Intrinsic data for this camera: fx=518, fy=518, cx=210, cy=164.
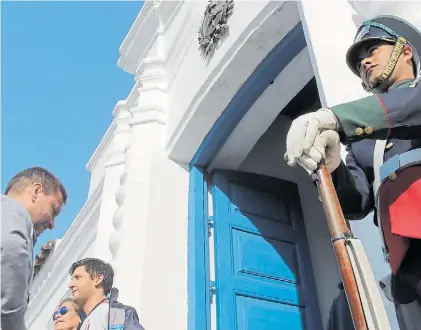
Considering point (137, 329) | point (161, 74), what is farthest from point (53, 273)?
point (137, 329)

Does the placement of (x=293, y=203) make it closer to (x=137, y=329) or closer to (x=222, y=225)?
(x=222, y=225)

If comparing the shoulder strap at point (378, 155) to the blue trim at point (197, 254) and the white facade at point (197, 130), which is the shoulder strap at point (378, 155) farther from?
the blue trim at point (197, 254)

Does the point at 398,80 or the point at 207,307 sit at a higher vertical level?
the point at 207,307

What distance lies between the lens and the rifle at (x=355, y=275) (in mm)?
1004

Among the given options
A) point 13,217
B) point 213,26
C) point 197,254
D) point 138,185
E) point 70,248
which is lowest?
point 13,217

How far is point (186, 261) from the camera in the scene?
11.3 feet

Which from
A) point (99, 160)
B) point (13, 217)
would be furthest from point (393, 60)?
point (99, 160)

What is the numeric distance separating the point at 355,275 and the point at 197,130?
2848 mm

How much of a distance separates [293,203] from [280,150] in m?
0.52

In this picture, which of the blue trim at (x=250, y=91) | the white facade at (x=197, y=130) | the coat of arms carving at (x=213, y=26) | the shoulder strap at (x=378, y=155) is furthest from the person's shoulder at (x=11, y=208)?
the coat of arms carving at (x=213, y=26)

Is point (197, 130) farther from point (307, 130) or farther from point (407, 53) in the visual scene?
point (307, 130)

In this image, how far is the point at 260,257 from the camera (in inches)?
140

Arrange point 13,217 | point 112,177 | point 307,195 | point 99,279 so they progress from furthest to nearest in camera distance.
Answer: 1. point 112,177
2. point 307,195
3. point 99,279
4. point 13,217

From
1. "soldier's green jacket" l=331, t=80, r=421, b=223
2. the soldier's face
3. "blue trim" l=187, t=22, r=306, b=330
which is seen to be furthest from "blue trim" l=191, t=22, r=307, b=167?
"soldier's green jacket" l=331, t=80, r=421, b=223
